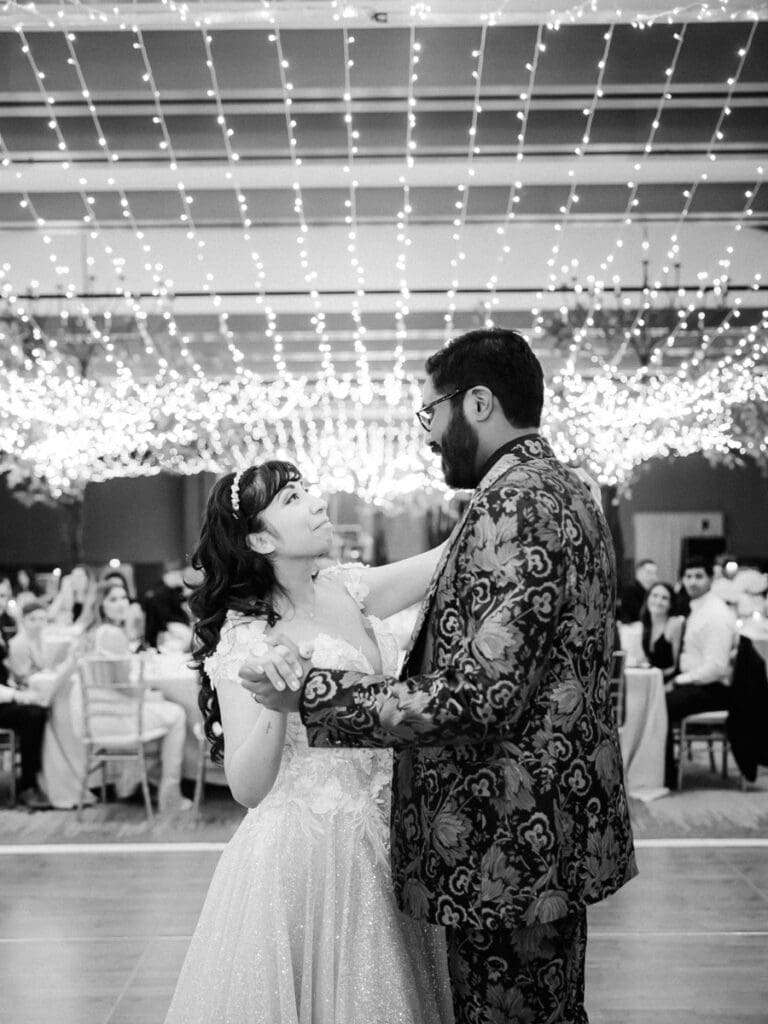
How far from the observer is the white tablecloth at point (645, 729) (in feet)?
22.1

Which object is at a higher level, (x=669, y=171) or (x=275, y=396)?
(x=669, y=171)

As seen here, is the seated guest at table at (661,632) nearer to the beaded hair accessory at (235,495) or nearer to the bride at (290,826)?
the bride at (290,826)

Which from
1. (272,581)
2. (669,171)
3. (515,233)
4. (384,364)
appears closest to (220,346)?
(384,364)

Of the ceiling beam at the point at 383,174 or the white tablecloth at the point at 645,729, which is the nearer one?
the white tablecloth at the point at 645,729

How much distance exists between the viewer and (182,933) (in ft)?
13.5

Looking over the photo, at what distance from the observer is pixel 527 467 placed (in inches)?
68.3

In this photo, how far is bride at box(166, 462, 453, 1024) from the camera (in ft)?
6.74

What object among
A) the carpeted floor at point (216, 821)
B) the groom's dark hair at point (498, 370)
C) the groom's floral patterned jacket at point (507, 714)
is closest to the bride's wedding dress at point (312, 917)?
the groom's floral patterned jacket at point (507, 714)

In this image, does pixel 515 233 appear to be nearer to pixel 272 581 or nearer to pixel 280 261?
pixel 280 261

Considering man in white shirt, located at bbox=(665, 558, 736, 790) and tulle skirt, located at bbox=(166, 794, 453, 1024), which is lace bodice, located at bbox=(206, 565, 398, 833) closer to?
tulle skirt, located at bbox=(166, 794, 453, 1024)

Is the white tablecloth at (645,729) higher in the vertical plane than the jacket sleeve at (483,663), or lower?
lower

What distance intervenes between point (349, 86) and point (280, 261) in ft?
13.3

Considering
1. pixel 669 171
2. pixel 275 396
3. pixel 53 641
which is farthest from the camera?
pixel 275 396

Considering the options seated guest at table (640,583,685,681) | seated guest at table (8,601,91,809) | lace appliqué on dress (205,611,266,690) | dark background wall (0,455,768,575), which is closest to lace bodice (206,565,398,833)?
lace appliqué on dress (205,611,266,690)
